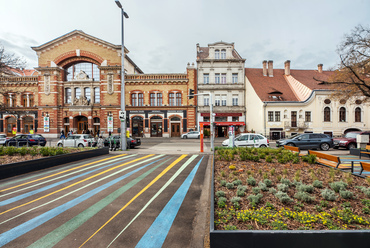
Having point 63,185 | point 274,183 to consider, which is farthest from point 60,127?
point 274,183

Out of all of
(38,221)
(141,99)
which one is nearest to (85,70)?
(141,99)

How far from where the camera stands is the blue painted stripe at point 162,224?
329cm

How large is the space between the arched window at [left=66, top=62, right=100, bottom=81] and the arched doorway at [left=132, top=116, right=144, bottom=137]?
1145 centimetres

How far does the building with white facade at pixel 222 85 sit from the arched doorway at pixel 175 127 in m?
3.98

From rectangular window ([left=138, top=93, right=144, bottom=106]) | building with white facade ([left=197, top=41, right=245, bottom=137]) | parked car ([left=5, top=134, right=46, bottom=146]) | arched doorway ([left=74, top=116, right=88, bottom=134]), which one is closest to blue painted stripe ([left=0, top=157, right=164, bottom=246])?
parked car ([left=5, top=134, right=46, bottom=146])

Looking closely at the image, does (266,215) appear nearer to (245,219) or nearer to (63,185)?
(245,219)

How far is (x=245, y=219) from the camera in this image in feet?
10.6

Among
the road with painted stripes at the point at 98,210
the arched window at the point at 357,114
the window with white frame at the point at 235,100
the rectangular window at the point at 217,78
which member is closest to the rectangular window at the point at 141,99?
the rectangular window at the point at 217,78

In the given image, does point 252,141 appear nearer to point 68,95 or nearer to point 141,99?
point 141,99

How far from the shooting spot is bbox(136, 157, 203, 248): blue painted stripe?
3.29 meters

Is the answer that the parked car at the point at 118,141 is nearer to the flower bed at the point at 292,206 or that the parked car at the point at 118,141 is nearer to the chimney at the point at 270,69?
the flower bed at the point at 292,206

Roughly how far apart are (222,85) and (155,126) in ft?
48.5

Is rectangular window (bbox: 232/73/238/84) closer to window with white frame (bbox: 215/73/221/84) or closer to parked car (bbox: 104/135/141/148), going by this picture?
window with white frame (bbox: 215/73/221/84)

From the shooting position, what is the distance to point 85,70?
3506 cm
